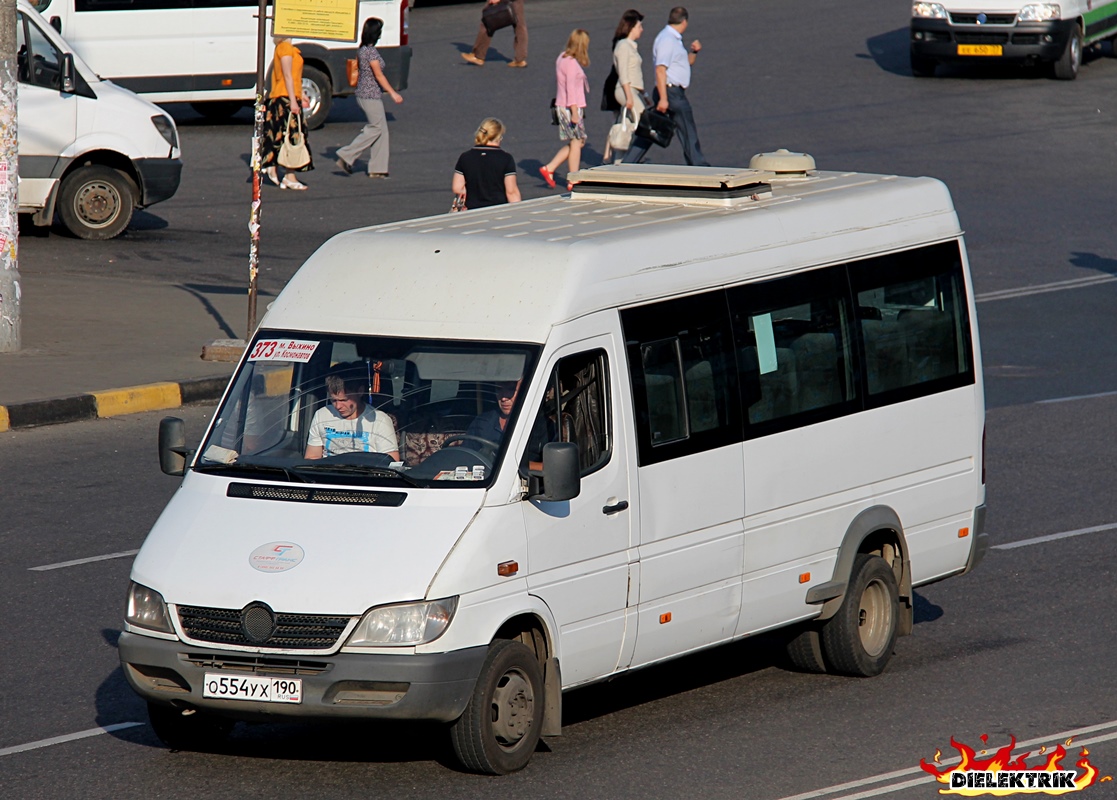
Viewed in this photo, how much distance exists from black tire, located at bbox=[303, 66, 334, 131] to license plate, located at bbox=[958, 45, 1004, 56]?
414 inches

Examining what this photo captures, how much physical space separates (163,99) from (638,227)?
1890cm

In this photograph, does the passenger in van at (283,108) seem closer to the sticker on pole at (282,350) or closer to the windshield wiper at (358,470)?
the sticker on pole at (282,350)

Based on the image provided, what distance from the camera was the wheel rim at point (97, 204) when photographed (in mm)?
20297

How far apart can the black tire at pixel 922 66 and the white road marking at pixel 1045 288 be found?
38.8ft

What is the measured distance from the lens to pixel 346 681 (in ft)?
22.2

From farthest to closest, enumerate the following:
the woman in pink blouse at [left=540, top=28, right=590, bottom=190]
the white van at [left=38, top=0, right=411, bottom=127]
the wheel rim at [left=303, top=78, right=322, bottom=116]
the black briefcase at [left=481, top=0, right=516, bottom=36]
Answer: the black briefcase at [left=481, top=0, right=516, bottom=36]
the wheel rim at [left=303, top=78, right=322, bottom=116]
the white van at [left=38, top=0, right=411, bottom=127]
the woman in pink blouse at [left=540, top=28, right=590, bottom=190]

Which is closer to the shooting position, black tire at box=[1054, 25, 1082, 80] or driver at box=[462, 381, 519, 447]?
driver at box=[462, 381, 519, 447]

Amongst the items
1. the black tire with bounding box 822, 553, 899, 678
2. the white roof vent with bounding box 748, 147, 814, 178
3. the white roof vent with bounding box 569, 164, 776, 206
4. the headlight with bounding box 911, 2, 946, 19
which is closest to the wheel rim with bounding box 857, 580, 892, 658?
the black tire with bounding box 822, 553, 899, 678

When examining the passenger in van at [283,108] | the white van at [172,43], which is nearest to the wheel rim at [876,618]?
the passenger in van at [283,108]

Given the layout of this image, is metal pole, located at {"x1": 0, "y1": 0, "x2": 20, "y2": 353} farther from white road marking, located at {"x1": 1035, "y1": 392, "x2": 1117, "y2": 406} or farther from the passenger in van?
white road marking, located at {"x1": 1035, "y1": 392, "x2": 1117, "y2": 406}

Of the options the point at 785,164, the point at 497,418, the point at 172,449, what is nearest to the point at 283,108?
→ the point at 785,164

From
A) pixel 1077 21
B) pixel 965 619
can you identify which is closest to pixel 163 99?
pixel 1077 21

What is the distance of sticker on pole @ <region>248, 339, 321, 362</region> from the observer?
771 cm

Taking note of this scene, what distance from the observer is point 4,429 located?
44.7 ft
